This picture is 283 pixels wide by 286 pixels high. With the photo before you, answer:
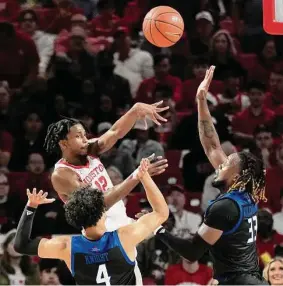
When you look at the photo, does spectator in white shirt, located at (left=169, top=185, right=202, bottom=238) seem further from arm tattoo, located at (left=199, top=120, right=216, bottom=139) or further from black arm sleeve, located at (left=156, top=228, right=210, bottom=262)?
black arm sleeve, located at (left=156, top=228, right=210, bottom=262)

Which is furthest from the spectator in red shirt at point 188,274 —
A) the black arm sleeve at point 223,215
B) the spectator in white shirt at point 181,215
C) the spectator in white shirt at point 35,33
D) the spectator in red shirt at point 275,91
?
the spectator in white shirt at point 35,33

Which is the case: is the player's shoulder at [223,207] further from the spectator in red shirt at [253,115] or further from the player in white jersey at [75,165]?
the spectator in red shirt at [253,115]

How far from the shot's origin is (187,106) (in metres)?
11.3

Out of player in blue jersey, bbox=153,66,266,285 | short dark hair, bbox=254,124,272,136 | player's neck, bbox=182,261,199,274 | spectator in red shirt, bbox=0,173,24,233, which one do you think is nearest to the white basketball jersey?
player in blue jersey, bbox=153,66,266,285

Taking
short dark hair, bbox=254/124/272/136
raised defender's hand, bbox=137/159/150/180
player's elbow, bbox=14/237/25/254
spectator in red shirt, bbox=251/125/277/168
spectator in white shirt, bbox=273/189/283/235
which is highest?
raised defender's hand, bbox=137/159/150/180

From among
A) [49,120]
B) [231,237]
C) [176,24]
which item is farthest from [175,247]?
[49,120]

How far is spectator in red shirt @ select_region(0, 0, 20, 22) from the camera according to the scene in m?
12.1

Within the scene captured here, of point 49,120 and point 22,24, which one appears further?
point 22,24

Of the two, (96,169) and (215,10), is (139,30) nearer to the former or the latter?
(215,10)

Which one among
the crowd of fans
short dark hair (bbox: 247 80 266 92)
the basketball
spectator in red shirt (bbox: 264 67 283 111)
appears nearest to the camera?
the basketball

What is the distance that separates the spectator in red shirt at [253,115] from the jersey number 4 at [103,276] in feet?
19.4

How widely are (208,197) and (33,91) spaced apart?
2787 millimetres

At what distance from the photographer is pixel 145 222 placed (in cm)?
525

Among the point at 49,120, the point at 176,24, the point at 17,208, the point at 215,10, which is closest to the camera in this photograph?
the point at 176,24
